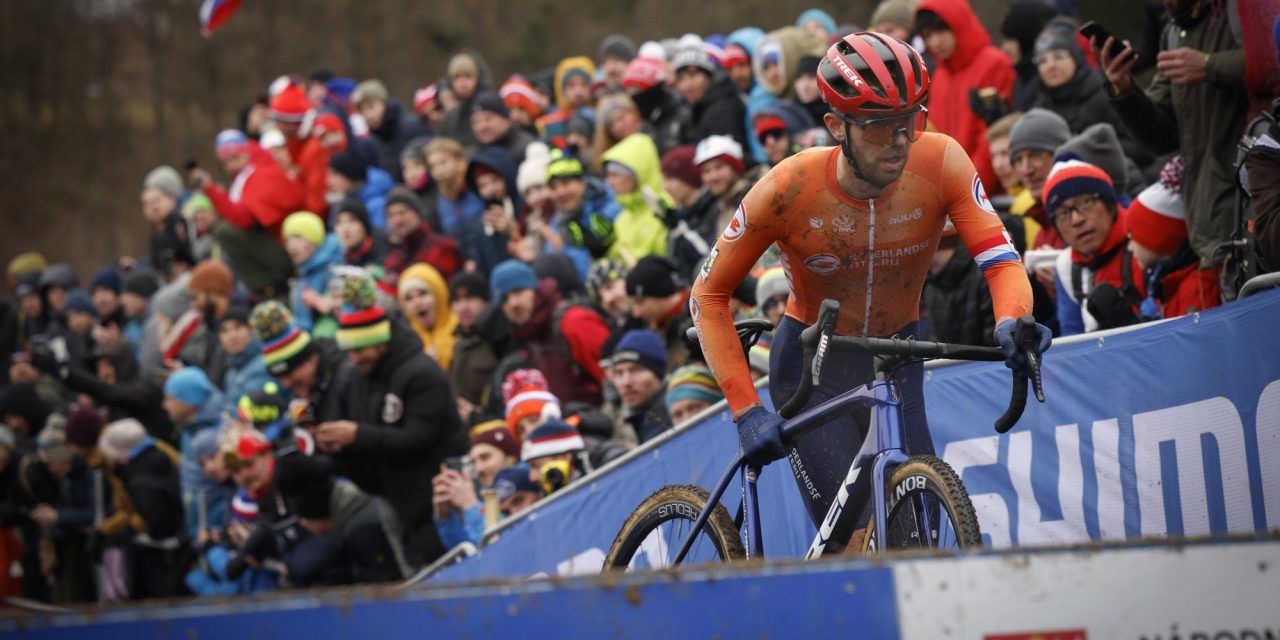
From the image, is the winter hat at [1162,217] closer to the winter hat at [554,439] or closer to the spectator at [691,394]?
the spectator at [691,394]

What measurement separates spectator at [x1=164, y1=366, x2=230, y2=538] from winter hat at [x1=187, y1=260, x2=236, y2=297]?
1.32m

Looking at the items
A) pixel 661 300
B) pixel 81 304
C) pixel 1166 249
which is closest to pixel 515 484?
pixel 661 300

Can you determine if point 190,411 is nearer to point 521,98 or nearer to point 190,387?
point 190,387

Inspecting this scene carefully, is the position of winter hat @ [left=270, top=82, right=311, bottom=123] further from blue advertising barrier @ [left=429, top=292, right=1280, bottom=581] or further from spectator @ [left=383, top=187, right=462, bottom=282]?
blue advertising barrier @ [left=429, top=292, right=1280, bottom=581]

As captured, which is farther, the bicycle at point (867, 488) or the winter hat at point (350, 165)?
the winter hat at point (350, 165)

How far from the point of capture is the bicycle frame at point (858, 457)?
16.8ft

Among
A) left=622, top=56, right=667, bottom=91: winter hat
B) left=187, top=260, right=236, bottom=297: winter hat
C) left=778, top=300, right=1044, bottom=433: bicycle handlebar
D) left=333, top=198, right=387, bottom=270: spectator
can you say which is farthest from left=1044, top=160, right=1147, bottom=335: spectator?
left=187, top=260, right=236, bottom=297: winter hat

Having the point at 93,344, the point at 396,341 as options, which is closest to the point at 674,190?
the point at 396,341

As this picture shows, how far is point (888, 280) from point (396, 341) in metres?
4.60

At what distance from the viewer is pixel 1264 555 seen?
3.55 metres

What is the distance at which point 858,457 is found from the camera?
5.34 meters

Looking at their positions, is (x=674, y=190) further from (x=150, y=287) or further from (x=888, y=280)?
(x=150, y=287)

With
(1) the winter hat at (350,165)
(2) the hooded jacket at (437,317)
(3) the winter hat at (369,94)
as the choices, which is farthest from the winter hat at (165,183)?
(2) the hooded jacket at (437,317)

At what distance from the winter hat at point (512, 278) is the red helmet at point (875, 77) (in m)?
5.82
